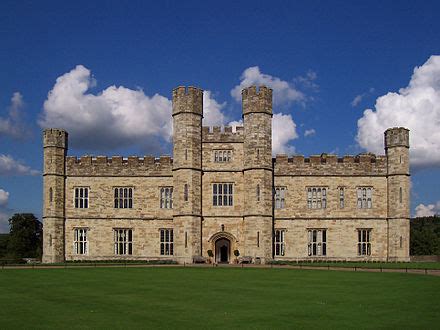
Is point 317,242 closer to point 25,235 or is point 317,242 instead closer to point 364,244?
point 364,244

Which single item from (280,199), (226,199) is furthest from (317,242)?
(226,199)

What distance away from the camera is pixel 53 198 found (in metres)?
44.0

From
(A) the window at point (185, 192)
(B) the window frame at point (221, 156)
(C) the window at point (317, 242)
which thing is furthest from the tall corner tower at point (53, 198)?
(C) the window at point (317, 242)

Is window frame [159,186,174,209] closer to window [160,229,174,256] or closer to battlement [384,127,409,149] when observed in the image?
window [160,229,174,256]

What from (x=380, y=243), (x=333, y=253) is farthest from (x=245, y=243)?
(x=380, y=243)

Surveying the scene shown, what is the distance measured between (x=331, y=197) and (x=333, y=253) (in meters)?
4.34

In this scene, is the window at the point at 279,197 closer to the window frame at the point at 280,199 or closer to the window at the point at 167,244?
the window frame at the point at 280,199

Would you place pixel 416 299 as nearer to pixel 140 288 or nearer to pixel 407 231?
pixel 140 288

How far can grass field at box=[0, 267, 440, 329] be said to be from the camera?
46.4ft

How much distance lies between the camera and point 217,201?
43094 millimetres

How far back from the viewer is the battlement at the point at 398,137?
43062mm

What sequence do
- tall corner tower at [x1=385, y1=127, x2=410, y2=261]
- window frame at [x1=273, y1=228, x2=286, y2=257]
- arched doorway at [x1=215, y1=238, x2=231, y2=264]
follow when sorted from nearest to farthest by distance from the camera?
tall corner tower at [x1=385, y1=127, x2=410, y2=261] < arched doorway at [x1=215, y1=238, x2=231, y2=264] < window frame at [x1=273, y1=228, x2=286, y2=257]

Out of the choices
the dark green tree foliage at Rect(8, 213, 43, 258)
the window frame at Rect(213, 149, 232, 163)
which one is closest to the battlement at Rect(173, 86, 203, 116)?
the window frame at Rect(213, 149, 232, 163)

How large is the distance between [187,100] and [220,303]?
2670 centimetres
